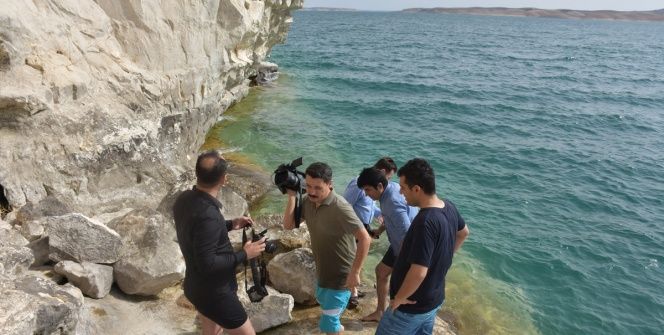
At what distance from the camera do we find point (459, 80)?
112 ft

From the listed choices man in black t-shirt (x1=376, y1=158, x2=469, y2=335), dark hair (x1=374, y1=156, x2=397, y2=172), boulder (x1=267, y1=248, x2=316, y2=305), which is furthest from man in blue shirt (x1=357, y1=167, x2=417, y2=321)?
boulder (x1=267, y1=248, x2=316, y2=305)

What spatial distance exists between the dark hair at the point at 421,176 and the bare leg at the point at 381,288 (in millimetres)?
2384

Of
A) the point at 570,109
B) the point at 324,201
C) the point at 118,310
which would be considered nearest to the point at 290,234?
the point at 118,310

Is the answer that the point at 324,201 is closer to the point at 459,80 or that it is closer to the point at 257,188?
the point at 257,188

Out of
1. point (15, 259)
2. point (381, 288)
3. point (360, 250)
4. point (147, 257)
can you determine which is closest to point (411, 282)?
point (360, 250)

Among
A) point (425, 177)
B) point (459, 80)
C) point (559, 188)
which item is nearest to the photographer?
point (425, 177)

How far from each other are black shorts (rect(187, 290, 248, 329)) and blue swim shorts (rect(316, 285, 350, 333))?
42.8 inches

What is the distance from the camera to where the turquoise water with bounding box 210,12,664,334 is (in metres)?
9.35

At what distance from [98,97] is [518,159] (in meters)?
13.8

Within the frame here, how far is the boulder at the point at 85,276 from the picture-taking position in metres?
5.75

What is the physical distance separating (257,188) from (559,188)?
9.14m

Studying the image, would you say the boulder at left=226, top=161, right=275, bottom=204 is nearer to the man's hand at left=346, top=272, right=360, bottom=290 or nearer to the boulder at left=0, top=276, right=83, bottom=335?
the boulder at left=0, top=276, right=83, bottom=335

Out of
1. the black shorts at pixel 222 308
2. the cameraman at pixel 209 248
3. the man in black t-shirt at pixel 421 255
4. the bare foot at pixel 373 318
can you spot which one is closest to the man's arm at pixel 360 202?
the bare foot at pixel 373 318

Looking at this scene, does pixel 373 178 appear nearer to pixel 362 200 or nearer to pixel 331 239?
pixel 362 200
